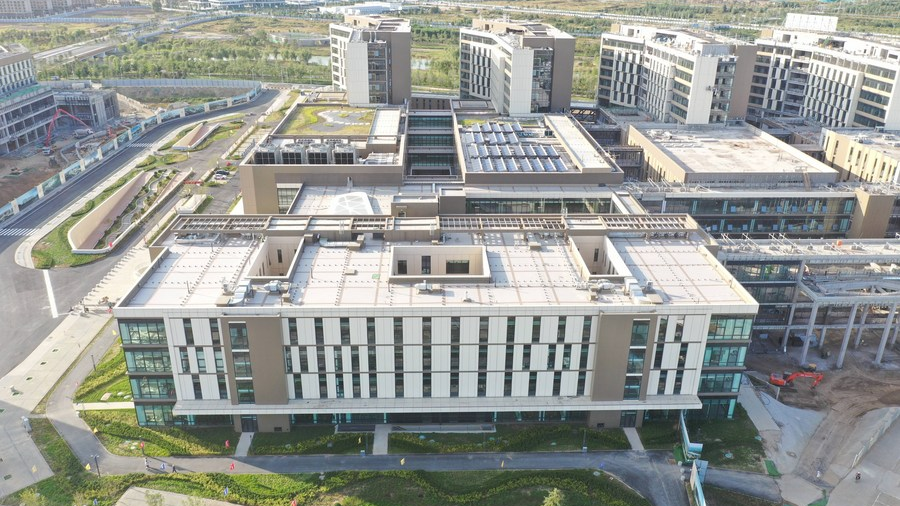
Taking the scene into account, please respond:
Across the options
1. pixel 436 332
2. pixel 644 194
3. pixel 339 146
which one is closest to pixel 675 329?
pixel 436 332

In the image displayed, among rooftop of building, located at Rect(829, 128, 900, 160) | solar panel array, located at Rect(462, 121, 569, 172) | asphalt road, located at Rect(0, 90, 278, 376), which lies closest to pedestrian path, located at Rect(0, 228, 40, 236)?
asphalt road, located at Rect(0, 90, 278, 376)

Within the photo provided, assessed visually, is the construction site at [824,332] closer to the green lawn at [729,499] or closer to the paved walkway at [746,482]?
the paved walkway at [746,482]

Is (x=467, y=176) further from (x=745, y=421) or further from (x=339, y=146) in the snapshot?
(x=745, y=421)

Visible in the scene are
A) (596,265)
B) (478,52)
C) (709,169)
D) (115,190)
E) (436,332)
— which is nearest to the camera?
(436,332)

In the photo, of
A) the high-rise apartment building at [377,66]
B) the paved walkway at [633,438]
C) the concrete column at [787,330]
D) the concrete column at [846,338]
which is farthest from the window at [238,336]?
the high-rise apartment building at [377,66]

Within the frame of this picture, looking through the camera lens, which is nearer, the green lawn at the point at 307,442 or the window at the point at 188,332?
the window at the point at 188,332
